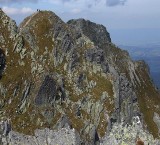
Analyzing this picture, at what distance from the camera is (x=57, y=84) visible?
3836 inches

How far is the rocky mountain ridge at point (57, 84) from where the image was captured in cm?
8919

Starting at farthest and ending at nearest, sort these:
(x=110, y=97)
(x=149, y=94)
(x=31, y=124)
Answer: (x=149, y=94) → (x=110, y=97) → (x=31, y=124)

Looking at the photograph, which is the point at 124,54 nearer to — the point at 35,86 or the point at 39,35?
the point at 39,35

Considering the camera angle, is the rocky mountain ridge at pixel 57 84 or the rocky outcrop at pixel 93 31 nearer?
the rocky mountain ridge at pixel 57 84

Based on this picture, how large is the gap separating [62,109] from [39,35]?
24.1m

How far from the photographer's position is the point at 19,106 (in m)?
87.9

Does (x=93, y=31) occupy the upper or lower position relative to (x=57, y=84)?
upper

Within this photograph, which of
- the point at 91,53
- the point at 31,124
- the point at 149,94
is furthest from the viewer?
the point at 149,94

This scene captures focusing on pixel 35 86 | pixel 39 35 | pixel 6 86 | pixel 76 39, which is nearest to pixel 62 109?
pixel 35 86

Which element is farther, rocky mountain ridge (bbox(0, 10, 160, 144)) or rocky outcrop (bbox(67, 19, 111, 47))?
rocky outcrop (bbox(67, 19, 111, 47))

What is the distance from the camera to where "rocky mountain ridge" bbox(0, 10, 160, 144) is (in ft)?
293

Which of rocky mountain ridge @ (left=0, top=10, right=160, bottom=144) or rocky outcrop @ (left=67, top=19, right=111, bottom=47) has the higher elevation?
rocky outcrop @ (left=67, top=19, right=111, bottom=47)

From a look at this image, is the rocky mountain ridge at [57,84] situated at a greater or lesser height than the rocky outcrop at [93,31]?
lesser

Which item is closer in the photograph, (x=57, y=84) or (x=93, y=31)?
(x=57, y=84)
